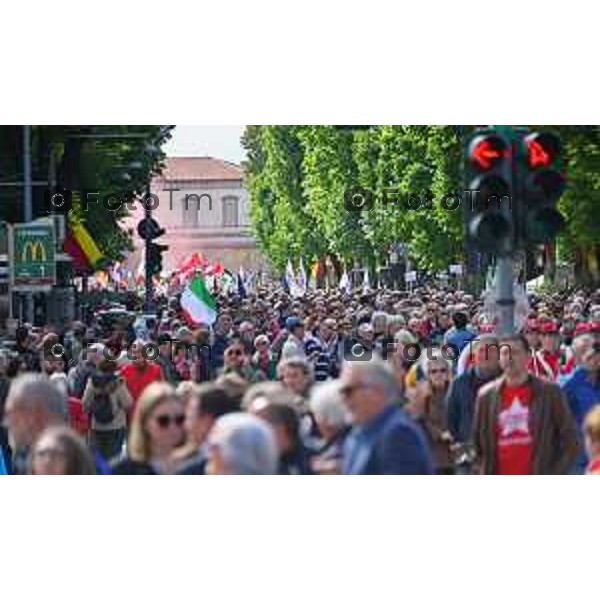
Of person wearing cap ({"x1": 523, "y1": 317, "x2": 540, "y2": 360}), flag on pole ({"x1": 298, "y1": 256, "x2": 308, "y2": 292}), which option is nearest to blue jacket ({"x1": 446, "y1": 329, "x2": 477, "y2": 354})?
person wearing cap ({"x1": 523, "y1": 317, "x2": 540, "y2": 360})

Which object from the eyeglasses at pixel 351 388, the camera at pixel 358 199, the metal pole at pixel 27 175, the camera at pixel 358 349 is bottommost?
the eyeglasses at pixel 351 388

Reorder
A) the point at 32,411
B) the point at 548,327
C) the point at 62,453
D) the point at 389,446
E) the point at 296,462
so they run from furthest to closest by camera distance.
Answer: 1. the point at 548,327
2. the point at 32,411
3. the point at 296,462
4. the point at 389,446
5. the point at 62,453

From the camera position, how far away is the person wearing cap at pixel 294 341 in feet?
Answer: 61.1

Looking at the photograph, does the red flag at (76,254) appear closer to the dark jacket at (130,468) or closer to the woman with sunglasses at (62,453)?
the dark jacket at (130,468)

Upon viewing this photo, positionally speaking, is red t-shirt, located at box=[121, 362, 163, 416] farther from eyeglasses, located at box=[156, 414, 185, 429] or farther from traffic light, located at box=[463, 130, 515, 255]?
eyeglasses, located at box=[156, 414, 185, 429]

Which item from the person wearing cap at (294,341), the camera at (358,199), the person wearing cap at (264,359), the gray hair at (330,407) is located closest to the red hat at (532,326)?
the person wearing cap at (294,341)

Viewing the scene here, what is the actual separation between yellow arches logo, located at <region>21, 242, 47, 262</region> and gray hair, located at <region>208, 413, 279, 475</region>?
11.0 meters

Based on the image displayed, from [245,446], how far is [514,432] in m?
3.54

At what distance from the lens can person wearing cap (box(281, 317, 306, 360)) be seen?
18625 millimetres

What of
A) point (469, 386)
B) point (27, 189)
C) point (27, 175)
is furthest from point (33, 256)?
point (469, 386)

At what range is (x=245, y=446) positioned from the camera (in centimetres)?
1099

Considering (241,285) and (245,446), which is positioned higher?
(241,285)

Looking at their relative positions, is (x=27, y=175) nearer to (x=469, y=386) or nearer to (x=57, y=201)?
(x=57, y=201)

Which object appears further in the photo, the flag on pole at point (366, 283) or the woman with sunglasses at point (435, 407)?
the flag on pole at point (366, 283)
